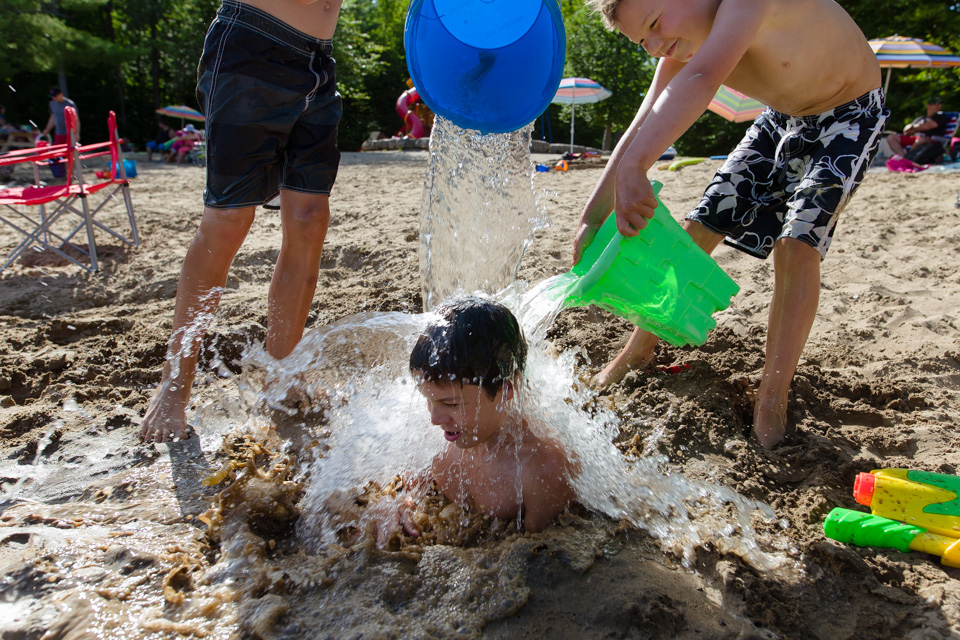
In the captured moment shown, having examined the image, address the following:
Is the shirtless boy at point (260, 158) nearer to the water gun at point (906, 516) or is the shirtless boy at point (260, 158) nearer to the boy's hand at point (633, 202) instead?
the boy's hand at point (633, 202)

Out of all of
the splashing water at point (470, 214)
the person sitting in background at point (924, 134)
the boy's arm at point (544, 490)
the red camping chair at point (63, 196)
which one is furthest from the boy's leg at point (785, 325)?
the person sitting in background at point (924, 134)

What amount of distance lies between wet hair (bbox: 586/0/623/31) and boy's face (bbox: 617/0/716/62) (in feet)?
0.05

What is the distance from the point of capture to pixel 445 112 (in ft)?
7.47

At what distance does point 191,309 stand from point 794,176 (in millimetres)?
2102

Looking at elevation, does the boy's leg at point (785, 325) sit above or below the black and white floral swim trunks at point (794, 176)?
below

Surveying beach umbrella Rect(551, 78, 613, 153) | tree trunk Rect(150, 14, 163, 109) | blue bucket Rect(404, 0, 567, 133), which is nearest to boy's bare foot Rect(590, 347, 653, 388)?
blue bucket Rect(404, 0, 567, 133)

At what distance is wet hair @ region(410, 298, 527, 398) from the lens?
1665 mm

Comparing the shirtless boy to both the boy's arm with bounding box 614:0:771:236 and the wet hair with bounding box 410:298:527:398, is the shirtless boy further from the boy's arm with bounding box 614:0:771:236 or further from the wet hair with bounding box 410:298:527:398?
the boy's arm with bounding box 614:0:771:236

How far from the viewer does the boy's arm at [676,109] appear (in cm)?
162

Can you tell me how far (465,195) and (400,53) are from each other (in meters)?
25.0

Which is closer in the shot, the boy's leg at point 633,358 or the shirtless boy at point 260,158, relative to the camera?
the shirtless boy at point 260,158

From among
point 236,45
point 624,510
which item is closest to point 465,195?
point 236,45

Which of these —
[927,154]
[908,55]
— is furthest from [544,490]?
[908,55]

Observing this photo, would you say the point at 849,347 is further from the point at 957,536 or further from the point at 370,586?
the point at 370,586
